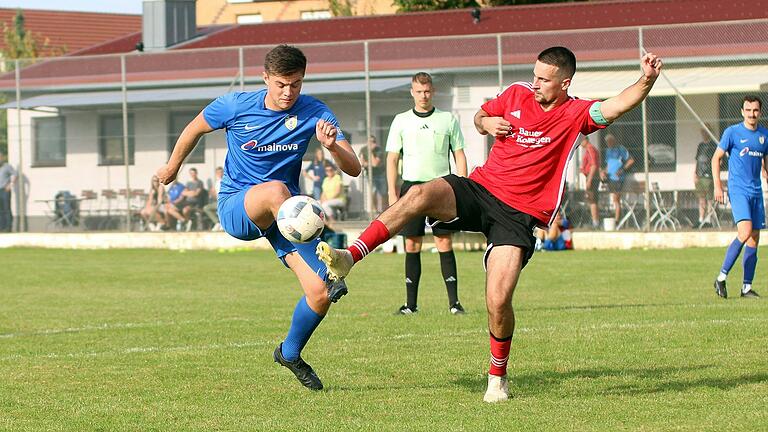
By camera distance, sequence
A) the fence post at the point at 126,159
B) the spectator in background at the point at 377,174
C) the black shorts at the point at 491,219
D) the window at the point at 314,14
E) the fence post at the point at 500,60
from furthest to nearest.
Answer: the window at the point at 314,14 → the fence post at the point at 126,159 → the spectator in background at the point at 377,174 → the fence post at the point at 500,60 → the black shorts at the point at 491,219

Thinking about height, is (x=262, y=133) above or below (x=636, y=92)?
below

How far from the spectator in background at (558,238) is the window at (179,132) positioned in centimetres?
738

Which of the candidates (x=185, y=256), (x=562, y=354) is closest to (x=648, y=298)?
(x=562, y=354)

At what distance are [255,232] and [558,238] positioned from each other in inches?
589

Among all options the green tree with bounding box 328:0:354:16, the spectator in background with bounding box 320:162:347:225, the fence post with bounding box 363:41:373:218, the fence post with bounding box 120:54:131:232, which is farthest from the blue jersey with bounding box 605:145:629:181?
the green tree with bounding box 328:0:354:16

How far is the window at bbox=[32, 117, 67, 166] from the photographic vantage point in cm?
2595

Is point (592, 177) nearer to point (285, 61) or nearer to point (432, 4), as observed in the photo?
point (285, 61)

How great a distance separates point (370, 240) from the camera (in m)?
7.06

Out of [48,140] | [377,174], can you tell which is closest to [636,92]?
[377,174]

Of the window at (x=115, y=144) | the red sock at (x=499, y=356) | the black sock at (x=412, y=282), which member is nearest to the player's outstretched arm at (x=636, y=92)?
the red sock at (x=499, y=356)

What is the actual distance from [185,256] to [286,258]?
1516cm

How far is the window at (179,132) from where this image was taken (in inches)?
1000

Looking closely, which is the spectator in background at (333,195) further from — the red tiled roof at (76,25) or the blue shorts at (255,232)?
the red tiled roof at (76,25)

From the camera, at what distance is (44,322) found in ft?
40.8
